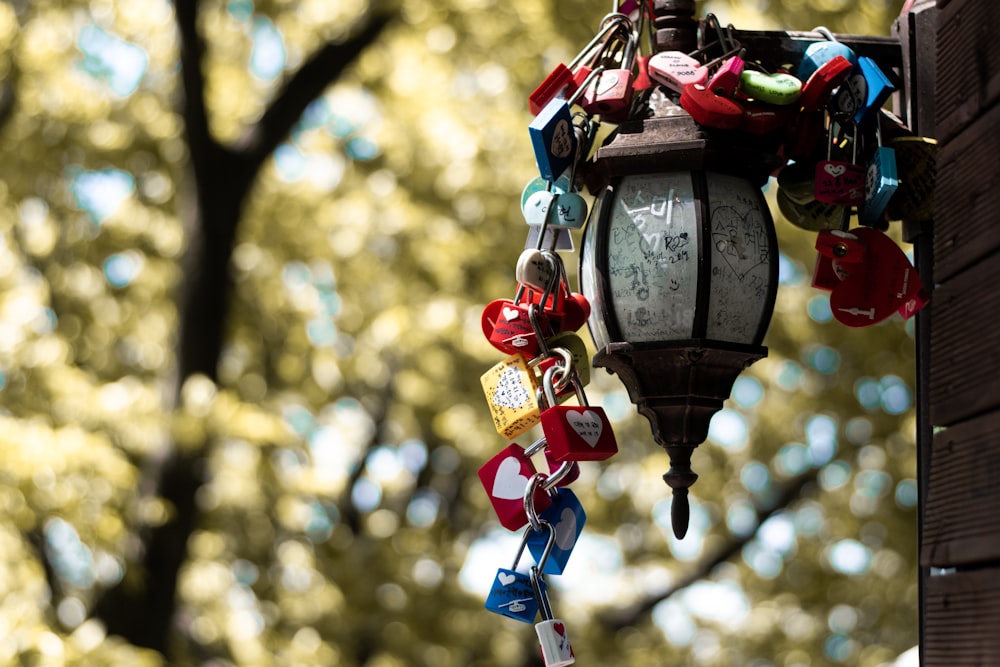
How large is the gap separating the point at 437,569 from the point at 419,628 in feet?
3.83

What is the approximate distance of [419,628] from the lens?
24.5 ft

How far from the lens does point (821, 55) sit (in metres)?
1.92


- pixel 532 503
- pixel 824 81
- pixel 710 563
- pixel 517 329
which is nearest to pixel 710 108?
pixel 824 81

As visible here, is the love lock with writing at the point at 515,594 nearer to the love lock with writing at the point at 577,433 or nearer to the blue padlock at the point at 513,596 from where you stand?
the blue padlock at the point at 513,596

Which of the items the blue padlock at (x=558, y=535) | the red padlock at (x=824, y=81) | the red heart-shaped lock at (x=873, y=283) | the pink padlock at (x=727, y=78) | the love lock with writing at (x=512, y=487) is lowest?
the blue padlock at (x=558, y=535)

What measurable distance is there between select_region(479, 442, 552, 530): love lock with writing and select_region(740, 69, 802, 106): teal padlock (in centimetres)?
71

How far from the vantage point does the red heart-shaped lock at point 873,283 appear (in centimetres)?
183

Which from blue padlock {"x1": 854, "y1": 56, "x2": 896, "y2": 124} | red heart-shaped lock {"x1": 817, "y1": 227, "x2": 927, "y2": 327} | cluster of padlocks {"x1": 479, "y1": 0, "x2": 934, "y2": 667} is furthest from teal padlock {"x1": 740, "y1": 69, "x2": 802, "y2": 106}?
red heart-shaped lock {"x1": 817, "y1": 227, "x2": 927, "y2": 327}

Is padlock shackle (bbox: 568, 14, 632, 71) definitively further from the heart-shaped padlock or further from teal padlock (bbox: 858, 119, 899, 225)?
teal padlock (bbox: 858, 119, 899, 225)

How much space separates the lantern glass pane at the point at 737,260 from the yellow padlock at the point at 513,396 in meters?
0.32

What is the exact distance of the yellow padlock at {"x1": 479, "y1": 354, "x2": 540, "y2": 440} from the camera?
191cm

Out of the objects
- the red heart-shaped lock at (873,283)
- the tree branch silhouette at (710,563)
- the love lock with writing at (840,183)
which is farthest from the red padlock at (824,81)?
the tree branch silhouette at (710,563)

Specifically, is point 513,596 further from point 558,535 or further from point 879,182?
point 879,182

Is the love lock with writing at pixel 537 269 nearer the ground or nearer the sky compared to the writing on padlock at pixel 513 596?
nearer the sky
